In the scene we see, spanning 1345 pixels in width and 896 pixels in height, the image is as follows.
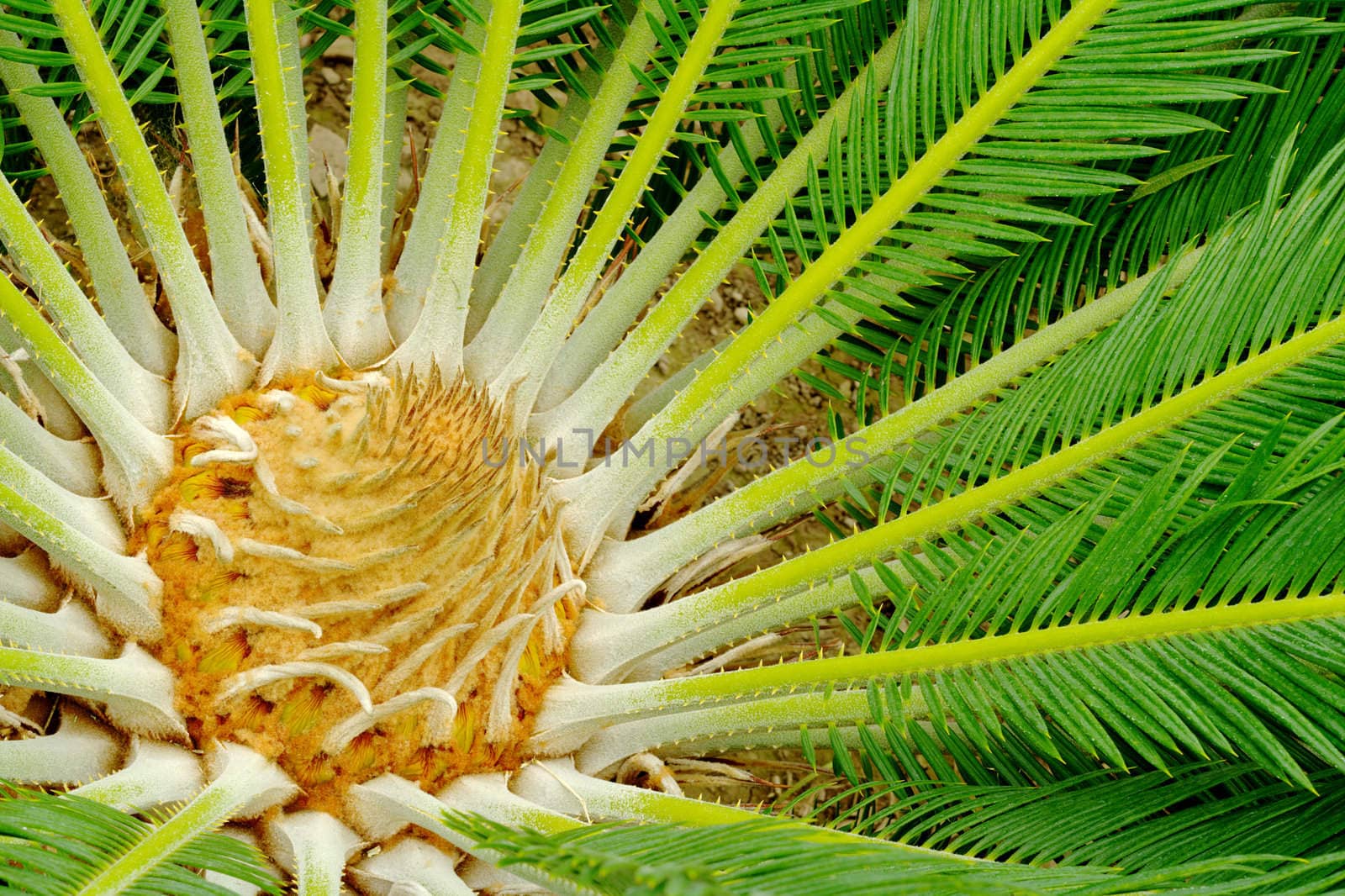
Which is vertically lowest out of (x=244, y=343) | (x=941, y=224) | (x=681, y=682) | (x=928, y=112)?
(x=681, y=682)

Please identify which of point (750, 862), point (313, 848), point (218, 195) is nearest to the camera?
point (750, 862)

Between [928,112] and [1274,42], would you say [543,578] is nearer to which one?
[928,112]

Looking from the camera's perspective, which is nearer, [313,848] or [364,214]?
[313,848]

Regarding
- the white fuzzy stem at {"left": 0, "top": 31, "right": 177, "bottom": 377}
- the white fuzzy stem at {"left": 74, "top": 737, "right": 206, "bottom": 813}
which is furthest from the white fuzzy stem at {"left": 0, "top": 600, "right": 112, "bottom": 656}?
the white fuzzy stem at {"left": 0, "top": 31, "right": 177, "bottom": 377}

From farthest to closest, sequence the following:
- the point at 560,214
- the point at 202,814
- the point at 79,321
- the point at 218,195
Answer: the point at 560,214
the point at 218,195
the point at 79,321
the point at 202,814

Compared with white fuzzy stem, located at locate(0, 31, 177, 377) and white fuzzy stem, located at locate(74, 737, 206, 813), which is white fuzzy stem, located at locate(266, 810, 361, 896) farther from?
white fuzzy stem, located at locate(0, 31, 177, 377)

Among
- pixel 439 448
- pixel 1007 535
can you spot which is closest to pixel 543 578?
pixel 439 448

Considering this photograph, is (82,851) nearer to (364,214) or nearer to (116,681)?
(116,681)

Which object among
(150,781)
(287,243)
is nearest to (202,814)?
(150,781)
